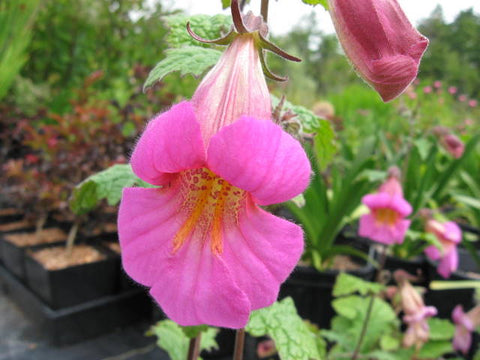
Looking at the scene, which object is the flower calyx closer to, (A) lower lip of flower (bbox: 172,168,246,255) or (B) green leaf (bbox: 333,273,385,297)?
(A) lower lip of flower (bbox: 172,168,246,255)

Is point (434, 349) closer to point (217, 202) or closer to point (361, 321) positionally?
point (361, 321)

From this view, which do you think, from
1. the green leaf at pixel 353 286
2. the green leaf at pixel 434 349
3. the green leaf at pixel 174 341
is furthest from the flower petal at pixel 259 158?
the green leaf at pixel 434 349

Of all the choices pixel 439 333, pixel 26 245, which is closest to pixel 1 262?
pixel 26 245

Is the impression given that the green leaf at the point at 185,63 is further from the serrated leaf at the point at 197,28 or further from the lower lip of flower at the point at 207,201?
the lower lip of flower at the point at 207,201

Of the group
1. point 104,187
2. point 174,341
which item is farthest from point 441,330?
point 104,187

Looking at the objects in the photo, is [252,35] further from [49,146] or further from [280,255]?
[49,146]
